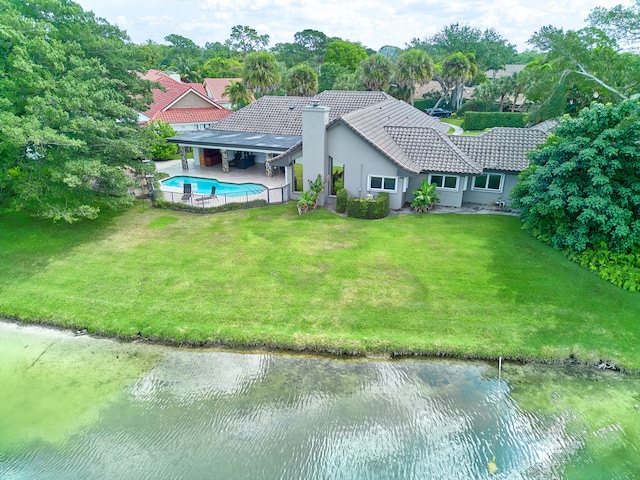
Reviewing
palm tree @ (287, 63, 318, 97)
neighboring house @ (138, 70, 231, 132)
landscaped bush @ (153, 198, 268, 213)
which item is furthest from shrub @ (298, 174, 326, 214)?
neighboring house @ (138, 70, 231, 132)

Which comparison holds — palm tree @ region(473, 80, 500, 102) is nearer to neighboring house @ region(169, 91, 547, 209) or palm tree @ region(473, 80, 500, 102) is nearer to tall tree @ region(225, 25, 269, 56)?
neighboring house @ region(169, 91, 547, 209)

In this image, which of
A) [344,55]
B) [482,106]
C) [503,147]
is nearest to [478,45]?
[344,55]

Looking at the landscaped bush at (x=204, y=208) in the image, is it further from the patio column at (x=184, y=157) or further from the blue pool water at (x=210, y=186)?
the patio column at (x=184, y=157)

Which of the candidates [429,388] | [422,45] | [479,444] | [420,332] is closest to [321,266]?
[420,332]

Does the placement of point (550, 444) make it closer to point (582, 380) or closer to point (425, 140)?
point (582, 380)

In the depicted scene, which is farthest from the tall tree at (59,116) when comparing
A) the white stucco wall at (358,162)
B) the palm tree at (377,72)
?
the palm tree at (377,72)

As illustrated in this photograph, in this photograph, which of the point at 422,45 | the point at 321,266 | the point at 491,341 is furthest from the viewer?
the point at 422,45
